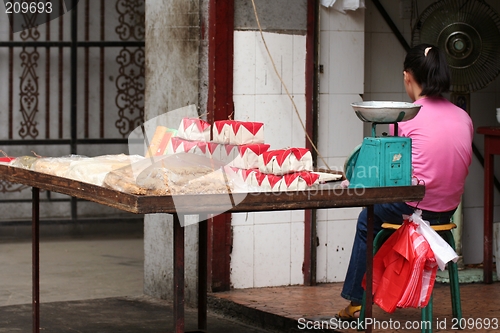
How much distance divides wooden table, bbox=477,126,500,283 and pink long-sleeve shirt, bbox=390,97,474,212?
1372mm

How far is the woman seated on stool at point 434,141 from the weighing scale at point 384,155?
1.56 ft

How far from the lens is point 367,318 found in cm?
371

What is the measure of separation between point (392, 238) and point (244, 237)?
1489 millimetres

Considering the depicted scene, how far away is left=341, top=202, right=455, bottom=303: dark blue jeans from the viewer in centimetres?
422

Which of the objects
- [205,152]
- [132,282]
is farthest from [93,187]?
[132,282]

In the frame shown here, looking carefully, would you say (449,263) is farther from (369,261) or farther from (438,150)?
(369,261)

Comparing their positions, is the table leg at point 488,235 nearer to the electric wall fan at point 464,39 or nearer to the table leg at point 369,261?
the electric wall fan at point 464,39

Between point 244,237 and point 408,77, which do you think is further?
point 244,237

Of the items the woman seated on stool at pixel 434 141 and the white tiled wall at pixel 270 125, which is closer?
the woman seated on stool at pixel 434 141

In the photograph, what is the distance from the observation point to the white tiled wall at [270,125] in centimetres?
538

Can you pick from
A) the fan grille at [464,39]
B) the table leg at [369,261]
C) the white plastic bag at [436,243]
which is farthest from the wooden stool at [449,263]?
the fan grille at [464,39]

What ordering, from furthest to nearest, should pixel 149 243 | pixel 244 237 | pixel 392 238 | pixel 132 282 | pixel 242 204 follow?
pixel 132 282, pixel 149 243, pixel 244 237, pixel 392 238, pixel 242 204

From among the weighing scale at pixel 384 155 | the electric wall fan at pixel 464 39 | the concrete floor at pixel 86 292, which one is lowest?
the concrete floor at pixel 86 292

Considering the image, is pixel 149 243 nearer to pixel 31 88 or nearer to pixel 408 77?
pixel 408 77
